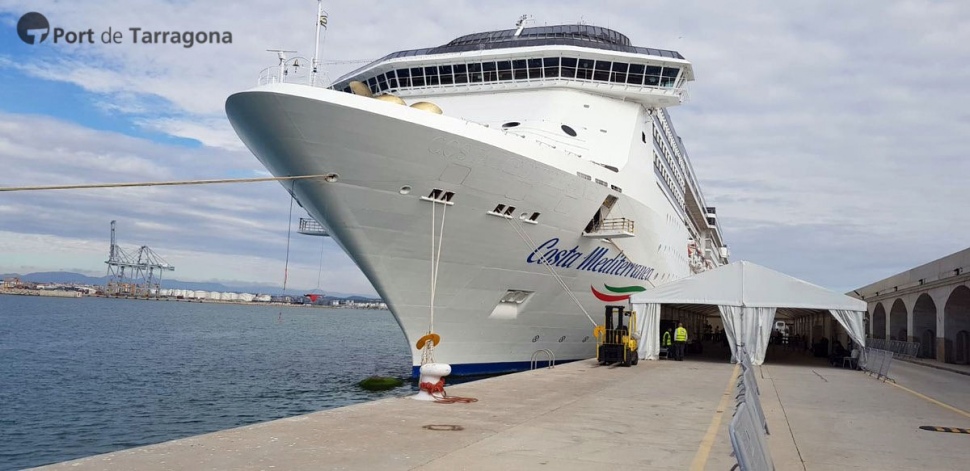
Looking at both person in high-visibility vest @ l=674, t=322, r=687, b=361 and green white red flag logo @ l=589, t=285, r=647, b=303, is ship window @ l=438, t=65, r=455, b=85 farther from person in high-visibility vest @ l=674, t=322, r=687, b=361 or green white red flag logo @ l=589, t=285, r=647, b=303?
person in high-visibility vest @ l=674, t=322, r=687, b=361

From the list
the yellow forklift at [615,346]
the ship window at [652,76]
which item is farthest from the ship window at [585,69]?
the yellow forklift at [615,346]

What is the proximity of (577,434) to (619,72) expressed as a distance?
15.6 metres

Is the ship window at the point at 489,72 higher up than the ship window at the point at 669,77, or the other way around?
the ship window at the point at 669,77

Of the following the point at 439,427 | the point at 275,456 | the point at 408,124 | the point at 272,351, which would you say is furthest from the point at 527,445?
the point at 272,351

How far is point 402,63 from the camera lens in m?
21.5

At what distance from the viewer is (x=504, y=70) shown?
69.5ft

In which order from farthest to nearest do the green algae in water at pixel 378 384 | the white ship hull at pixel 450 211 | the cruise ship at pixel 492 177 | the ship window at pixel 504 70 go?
the green algae in water at pixel 378 384 < the ship window at pixel 504 70 < the cruise ship at pixel 492 177 < the white ship hull at pixel 450 211

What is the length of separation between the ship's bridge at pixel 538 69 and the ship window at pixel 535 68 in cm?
3

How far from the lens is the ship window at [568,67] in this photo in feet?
68.6

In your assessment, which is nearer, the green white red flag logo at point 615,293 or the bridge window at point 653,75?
the green white red flag logo at point 615,293

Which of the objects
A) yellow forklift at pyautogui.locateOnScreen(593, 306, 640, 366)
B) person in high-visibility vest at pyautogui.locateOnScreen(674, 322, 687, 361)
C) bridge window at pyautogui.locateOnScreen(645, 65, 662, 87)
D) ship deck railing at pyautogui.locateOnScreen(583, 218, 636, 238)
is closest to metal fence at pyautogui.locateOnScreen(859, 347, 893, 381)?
person in high-visibility vest at pyautogui.locateOnScreen(674, 322, 687, 361)

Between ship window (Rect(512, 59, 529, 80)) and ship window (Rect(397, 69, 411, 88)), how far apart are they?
338 centimetres

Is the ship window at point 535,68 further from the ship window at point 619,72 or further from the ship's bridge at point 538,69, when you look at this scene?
the ship window at point 619,72

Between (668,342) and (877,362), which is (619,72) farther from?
(877,362)
